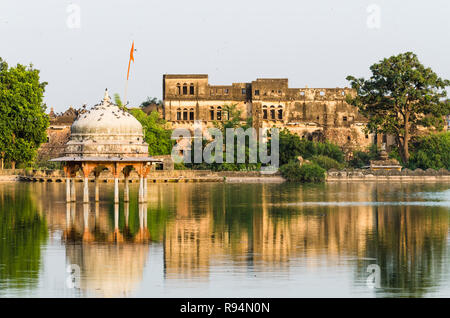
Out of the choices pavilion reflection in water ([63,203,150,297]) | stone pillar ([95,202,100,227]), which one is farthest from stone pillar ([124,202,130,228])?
stone pillar ([95,202,100,227])

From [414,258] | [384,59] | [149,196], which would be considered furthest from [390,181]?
[414,258]

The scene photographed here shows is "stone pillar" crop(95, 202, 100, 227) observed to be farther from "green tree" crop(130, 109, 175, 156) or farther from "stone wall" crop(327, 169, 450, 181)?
"green tree" crop(130, 109, 175, 156)

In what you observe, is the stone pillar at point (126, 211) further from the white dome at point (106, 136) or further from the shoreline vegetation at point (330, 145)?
the shoreline vegetation at point (330, 145)

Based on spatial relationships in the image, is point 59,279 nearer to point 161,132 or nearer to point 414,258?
point 414,258

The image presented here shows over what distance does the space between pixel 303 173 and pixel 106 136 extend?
111 ft

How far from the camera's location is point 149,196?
47219 millimetres

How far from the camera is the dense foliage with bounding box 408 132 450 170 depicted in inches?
3018

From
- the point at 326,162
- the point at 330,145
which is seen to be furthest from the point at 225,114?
the point at 326,162

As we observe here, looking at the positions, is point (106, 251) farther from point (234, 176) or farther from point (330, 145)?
point (330, 145)

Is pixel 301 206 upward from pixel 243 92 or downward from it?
downward

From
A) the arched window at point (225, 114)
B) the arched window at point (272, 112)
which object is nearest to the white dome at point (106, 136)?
the arched window at point (225, 114)

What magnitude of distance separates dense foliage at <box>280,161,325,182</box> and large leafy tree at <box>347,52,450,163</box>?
28.5 feet
